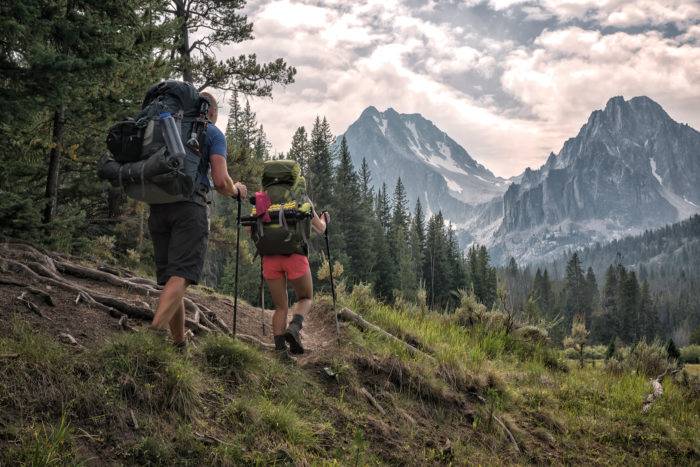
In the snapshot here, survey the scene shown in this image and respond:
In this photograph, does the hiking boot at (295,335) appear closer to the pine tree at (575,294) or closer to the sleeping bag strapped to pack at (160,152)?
the sleeping bag strapped to pack at (160,152)

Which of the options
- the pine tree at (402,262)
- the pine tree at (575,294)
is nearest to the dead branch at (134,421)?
the pine tree at (402,262)

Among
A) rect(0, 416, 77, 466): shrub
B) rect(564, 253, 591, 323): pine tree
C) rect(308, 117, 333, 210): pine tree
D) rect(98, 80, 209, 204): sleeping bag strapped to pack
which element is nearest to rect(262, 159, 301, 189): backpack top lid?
rect(98, 80, 209, 204): sleeping bag strapped to pack

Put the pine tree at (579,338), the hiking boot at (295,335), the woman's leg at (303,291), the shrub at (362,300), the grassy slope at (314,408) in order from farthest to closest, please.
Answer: the pine tree at (579,338), the shrub at (362,300), the woman's leg at (303,291), the hiking boot at (295,335), the grassy slope at (314,408)

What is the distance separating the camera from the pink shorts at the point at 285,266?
5.77m

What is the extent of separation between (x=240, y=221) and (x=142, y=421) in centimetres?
262

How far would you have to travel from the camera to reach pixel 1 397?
3250 mm

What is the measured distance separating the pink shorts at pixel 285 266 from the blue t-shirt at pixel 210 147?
1337 mm

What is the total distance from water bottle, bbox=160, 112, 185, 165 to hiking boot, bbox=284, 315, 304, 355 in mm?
2305

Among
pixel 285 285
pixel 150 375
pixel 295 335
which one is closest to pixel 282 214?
pixel 285 285

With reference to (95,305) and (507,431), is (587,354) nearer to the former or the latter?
(507,431)

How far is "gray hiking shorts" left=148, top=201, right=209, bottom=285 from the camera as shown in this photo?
4.54 m

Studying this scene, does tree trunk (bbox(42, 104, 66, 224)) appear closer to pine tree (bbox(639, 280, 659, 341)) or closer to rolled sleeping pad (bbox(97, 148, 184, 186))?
rolled sleeping pad (bbox(97, 148, 184, 186))

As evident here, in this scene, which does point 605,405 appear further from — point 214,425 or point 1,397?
point 1,397

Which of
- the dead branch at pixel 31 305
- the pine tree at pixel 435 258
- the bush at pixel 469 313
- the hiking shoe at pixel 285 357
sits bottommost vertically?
the pine tree at pixel 435 258
